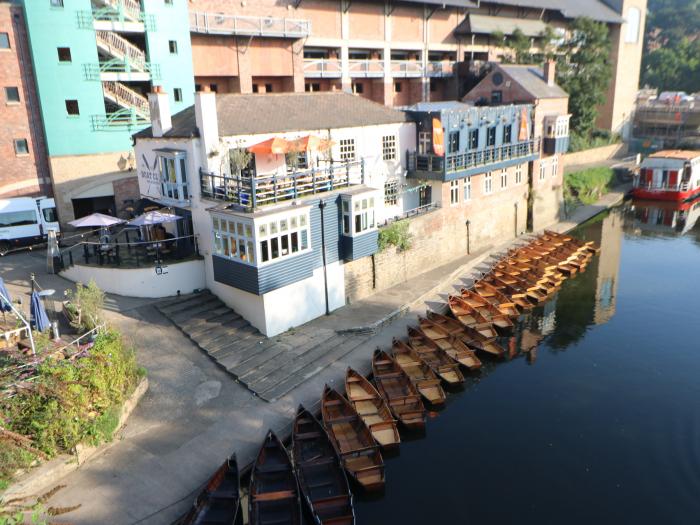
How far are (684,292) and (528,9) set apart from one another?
4493 centimetres

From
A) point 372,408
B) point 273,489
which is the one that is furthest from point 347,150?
point 273,489

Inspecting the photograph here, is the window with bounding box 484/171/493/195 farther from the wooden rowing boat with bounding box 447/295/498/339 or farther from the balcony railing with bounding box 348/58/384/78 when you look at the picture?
the balcony railing with bounding box 348/58/384/78

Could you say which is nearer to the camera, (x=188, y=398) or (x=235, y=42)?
(x=188, y=398)

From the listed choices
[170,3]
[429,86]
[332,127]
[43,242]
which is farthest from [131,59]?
[429,86]

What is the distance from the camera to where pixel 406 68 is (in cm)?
5369

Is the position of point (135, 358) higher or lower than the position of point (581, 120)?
lower

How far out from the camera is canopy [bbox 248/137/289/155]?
944 inches

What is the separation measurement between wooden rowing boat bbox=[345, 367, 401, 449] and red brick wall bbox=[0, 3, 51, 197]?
81.6 ft

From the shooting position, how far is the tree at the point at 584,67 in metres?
56.8

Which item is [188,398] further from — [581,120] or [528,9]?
[528,9]

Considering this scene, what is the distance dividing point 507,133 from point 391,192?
10.8 meters

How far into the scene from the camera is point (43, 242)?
31.6 m

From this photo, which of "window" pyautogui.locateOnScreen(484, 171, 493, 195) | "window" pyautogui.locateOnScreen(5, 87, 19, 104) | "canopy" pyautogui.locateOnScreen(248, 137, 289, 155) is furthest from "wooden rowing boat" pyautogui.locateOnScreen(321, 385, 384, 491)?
"window" pyautogui.locateOnScreen(5, 87, 19, 104)

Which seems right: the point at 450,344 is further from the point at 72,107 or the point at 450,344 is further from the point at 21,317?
the point at 72,107
